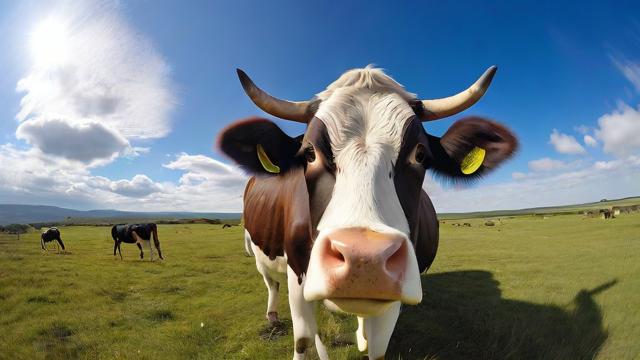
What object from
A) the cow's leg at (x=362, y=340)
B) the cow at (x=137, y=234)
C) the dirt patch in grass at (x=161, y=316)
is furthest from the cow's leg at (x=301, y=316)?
the cow at (x=137, y=234)

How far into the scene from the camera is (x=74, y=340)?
568cm

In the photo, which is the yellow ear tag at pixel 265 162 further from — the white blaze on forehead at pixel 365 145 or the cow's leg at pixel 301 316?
the cow's leg at pixel 301 316

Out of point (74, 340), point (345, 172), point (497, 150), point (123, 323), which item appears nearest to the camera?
point (345, 172)

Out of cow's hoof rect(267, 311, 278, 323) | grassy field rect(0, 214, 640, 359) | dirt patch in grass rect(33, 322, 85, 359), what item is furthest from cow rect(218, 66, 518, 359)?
dirt patch in grass rect(33, 322, 85, 359)

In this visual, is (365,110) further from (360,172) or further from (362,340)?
(362,340)

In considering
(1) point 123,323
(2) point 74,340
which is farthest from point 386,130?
(1) point 123,323

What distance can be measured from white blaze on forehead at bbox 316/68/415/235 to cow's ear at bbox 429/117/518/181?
2.04ft

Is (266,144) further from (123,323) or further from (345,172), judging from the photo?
(123,323)

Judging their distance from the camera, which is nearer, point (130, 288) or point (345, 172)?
point (345, 172)

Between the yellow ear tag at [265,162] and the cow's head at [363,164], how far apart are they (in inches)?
0.4

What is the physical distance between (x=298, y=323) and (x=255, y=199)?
2.55 m

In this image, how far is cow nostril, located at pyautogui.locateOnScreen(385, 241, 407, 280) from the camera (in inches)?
71.1

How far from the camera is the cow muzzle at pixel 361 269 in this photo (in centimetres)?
175

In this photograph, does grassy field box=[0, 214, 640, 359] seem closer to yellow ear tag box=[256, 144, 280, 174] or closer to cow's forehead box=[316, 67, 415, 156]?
yellow ear tag box=[256, 144, 280, 174]
